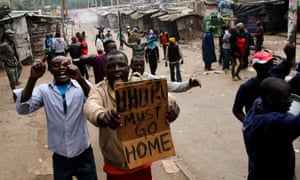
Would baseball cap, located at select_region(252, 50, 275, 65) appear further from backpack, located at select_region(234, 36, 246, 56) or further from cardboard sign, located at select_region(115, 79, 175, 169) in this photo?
backpack, located at select_region(234, 36, 246, 56)

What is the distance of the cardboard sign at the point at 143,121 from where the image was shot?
82.2 inches

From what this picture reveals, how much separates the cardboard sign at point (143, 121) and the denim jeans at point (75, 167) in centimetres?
100

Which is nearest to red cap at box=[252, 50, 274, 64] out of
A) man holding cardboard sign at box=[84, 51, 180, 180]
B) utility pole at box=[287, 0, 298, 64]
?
man holding cardboard sign at box=[84, 51, 180, 180]

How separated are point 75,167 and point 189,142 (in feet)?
10.9

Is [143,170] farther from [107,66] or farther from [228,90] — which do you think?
[228,90]

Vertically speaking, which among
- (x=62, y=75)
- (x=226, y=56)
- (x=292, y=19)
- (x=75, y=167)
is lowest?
(x=75, y=167)

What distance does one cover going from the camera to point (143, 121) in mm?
2197

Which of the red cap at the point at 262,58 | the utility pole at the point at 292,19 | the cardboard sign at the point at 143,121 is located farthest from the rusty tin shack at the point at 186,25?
the cardboard sign at the point at 143,121

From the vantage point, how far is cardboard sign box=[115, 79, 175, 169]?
6.85ft

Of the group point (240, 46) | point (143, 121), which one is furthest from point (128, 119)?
point (240, 46)

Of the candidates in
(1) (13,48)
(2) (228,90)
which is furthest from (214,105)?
(1) (13,48)

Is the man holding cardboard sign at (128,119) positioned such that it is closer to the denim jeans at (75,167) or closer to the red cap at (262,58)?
the denim jeans at (75,167)

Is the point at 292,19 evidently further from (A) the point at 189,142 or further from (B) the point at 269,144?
(B) the point at 269,144

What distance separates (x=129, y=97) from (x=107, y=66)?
0.47 m
